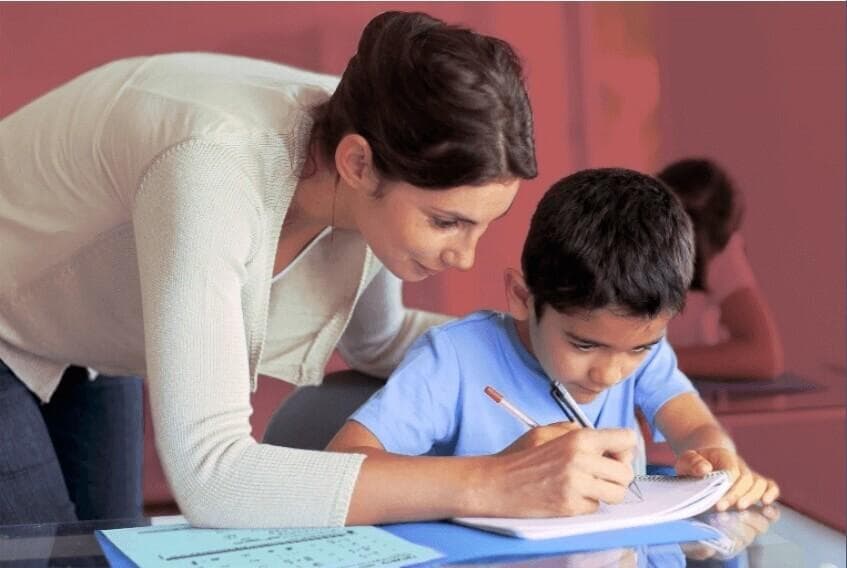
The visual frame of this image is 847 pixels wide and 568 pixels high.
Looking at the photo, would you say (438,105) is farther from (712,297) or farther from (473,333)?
(712,297)

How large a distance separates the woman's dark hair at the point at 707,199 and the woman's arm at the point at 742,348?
0.35 feet

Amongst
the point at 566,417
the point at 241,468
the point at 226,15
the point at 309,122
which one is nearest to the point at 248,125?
the point at 309,122

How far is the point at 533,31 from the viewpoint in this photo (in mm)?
2836

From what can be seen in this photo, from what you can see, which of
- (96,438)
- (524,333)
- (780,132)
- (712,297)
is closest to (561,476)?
(524,333)

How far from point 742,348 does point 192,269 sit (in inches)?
73.2

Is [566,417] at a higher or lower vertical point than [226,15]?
lower

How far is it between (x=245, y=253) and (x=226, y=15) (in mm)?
1561

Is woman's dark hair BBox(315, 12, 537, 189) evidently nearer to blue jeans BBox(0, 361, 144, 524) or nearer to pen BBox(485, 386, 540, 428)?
pen BBox(485, 386, 540, 428)

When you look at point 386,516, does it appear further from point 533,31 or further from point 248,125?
point 533,31

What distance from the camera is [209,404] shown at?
116cm

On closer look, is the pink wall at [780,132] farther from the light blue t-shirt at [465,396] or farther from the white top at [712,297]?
the light blue t-shirt at [465,396]

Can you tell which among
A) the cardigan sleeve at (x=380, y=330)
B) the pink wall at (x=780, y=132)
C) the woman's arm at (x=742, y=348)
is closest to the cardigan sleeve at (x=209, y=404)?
the cardigan sleeve at (x=380, y=330)

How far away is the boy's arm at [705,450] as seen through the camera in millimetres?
1297

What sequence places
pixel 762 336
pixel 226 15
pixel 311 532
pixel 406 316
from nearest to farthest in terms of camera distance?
pixel 311 532, pixel 406 316, pixel 226 15, pixel 762 336
